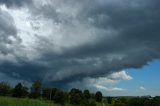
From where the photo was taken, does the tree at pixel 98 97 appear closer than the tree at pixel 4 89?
No

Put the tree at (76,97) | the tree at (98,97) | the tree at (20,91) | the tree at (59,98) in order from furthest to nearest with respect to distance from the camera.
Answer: the tree at (98,97), the tree at (76,97), the tree at (59,98), the tree at (20,91)

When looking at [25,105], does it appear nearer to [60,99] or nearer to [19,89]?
[19,89]

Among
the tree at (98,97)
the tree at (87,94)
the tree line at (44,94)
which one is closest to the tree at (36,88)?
the tree line at (44,94)

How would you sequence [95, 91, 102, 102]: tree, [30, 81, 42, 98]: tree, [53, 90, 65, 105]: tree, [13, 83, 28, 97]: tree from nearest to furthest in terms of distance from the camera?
[13, 83, 28, 97]: tree, [53, 90, 65, 105]: tree, [30, 81, 42, 98]: tree, [95, 91, 102, 102]: tree

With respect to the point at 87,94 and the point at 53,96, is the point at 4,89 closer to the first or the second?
the point at 53,96

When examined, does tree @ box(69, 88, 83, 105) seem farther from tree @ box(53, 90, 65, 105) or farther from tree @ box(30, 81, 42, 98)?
tree @ box(30, 81, 42, 98)

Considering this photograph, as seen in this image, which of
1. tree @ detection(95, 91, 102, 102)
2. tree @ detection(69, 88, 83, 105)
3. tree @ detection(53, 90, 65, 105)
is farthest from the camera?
tree @ detection(95, 91, 102, 102)

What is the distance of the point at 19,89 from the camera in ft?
393

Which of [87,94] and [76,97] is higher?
[87,94]

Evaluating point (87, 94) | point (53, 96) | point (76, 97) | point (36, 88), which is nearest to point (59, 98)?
point (53, 96)

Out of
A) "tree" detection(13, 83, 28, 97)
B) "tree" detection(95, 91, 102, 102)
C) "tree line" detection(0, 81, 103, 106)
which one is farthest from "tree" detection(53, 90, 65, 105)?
"tree" detection(95, 91, 102, 102)

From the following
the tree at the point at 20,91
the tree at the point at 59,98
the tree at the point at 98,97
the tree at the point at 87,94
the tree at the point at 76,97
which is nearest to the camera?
the tree at the point at 20,91

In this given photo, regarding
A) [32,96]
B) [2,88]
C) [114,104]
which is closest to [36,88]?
[32,96]

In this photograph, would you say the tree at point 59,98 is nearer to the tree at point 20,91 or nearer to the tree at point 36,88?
the tree at point 36,88
